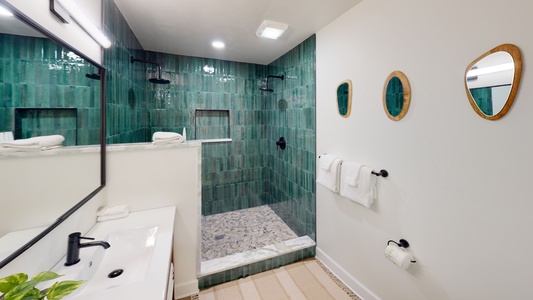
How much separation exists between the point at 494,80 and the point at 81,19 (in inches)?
82.4

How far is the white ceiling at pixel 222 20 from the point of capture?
167 cm

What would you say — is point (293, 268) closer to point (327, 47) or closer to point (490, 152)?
point (490, 152)

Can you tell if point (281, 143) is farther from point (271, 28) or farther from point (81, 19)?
point (81, 19)

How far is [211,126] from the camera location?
3.22 metres

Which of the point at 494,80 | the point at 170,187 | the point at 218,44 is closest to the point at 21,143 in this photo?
the point at 170,187

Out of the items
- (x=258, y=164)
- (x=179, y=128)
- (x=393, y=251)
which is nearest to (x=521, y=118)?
(x=393, y=251)

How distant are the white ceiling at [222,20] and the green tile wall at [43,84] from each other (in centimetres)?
94

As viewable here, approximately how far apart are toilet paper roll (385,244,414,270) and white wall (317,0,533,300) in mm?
74

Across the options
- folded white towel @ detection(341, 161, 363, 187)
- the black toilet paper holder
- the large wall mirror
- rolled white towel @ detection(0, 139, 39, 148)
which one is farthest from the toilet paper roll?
rolled white towel @ detection(0, 139, 39, 148)

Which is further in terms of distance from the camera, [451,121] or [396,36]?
[396,36]

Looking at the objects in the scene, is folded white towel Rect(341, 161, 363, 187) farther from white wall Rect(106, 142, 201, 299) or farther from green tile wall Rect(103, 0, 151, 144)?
green tile wall Rect(103, 0, 151, 144)

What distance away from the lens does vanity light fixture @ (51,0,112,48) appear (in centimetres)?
99

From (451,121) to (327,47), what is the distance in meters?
1.32

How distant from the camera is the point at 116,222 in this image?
1393 mm
